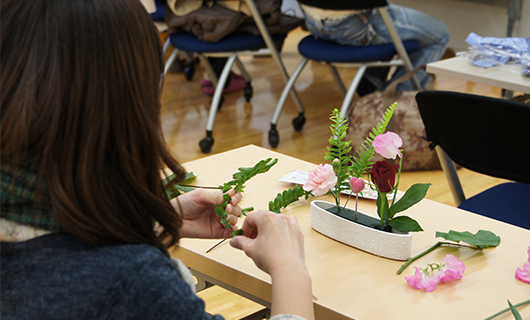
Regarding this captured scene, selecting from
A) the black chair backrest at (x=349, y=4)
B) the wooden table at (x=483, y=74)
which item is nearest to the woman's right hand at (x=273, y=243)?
the wooden table at (x=483, y=74)

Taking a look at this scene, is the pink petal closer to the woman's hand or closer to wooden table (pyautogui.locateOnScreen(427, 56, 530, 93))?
the woman's hand

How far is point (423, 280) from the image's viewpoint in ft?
2.56

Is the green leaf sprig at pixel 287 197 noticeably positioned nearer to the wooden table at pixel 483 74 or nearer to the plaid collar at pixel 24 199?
the plaid collar at pixel 24 199

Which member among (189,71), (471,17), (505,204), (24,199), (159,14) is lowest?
(189,71)

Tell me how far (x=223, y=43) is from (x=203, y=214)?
2.06 meters

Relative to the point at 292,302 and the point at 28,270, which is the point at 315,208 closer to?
the point at 292,302

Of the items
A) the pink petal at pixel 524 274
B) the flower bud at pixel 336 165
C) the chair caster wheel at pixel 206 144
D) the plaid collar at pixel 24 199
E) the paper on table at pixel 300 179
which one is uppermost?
the plaid collar at pixel 24 199

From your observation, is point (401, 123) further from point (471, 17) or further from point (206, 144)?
point (471, 17)

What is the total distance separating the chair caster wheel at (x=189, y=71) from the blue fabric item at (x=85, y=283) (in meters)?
3.76

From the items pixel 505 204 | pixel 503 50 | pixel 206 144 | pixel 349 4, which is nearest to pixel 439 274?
pixel 505 204

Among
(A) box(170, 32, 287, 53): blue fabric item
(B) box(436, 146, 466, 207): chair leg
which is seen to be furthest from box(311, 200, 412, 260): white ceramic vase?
(A) box(170, 32, 287, 53): blue fabric item

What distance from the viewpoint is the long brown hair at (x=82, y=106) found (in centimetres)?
54

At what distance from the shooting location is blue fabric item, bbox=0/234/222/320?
0.56 m

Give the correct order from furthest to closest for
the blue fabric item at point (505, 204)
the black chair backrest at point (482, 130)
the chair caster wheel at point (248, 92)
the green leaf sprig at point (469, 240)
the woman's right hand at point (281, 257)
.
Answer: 1. the chair caster wheel at point (248, 92)
2. the blue fabric item at point (505, 204)
3. the black chair backrest at point (482, 130)
4. the green leaf sprig at point (469, 240)
5. the woman's right hand at point (281, 257)
